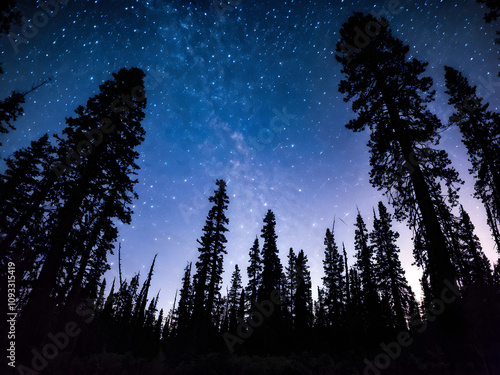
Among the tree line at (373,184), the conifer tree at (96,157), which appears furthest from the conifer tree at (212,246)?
the conifer tree at (96,157)

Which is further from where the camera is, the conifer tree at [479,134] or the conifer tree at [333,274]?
the conifer tree at [333,274]

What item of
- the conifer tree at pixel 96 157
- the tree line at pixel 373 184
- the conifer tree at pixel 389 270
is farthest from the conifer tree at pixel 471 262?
the conifer tree at pixel 96 157

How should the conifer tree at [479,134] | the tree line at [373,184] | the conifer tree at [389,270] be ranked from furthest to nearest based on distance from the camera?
the conifer tree at [389,270], the conifer tree at [479,134], the tree line at [373,184]

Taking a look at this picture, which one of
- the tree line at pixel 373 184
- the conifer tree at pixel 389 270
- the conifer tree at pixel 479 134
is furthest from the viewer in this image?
the conifer tree at pixel 389 270

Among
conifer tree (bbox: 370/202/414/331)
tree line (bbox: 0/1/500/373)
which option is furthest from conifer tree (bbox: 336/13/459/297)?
conifer tree (bbox: 370/202/414/331)

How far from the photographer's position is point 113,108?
1371 cm

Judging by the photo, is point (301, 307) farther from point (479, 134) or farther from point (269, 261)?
point (479, 134)

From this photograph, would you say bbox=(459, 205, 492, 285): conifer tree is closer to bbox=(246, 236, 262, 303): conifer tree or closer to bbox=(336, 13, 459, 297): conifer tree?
bbox=(336, 13, 459, 297): conifer tree

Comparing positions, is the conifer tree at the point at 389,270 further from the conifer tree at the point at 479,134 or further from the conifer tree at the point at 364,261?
the conifer tree at the point at 479,134

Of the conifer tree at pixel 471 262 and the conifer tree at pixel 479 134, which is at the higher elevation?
the conifer tree at pixel 479 134

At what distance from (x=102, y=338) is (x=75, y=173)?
332 inches

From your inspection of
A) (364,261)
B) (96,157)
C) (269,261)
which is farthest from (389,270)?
(96,157)

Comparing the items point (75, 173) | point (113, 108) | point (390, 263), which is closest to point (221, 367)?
point (75, 173)

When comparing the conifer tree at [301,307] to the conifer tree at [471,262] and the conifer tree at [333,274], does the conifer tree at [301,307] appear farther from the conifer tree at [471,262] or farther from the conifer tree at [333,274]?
the conifer tree at [471,262]
